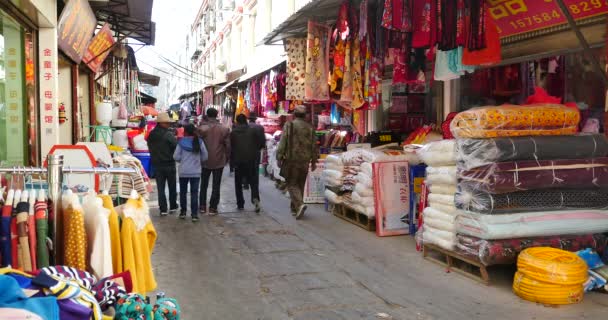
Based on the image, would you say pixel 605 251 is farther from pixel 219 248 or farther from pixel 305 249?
pixel 219 248

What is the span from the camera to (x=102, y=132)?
12539 millimetres

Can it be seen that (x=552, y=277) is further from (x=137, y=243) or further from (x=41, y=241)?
(x=41, y=241)

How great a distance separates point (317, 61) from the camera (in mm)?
9930

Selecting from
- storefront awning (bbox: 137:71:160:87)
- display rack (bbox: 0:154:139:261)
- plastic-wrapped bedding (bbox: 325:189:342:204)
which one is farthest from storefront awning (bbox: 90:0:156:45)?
storefront awning (bbox: 137:71:160:87)

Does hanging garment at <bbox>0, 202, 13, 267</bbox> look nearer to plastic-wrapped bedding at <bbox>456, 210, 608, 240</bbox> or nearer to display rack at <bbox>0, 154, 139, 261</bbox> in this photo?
display rack at <bbox>0, 154, 139, 261</bbox>

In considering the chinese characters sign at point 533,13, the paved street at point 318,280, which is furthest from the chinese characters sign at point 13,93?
the chinese characters sign at point 533,13

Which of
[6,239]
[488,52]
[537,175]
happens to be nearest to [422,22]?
[488,52]

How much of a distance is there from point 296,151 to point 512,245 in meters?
4.55

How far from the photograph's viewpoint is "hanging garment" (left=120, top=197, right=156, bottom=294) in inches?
109

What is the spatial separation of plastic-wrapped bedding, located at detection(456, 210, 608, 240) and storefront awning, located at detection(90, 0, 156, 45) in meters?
8.17

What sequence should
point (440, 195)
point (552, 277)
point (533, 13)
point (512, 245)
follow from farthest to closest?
point (533, 13)
point (440, 195)
point (512, 245)
point (552, 277)

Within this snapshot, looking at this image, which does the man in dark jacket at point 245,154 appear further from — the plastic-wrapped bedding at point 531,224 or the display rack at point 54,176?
the display rack at point 54,176

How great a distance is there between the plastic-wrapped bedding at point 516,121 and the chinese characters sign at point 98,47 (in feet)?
30.3

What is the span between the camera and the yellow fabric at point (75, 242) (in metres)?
2.62
